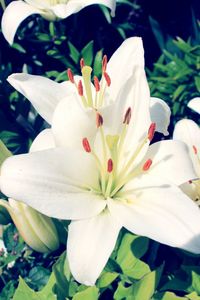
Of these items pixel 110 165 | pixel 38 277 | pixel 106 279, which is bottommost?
pixel 38 277

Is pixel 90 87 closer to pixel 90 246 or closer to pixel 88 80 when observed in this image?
pixel 88 80

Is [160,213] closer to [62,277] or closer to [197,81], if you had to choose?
[62,277]

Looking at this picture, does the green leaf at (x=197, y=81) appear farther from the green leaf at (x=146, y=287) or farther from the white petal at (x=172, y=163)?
the green leaf at (x=146, y=287)

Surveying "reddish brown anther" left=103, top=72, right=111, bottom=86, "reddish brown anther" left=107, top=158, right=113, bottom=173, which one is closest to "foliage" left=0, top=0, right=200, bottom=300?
"reddish brown anther" left=107, top=158, right=113, bottom=173

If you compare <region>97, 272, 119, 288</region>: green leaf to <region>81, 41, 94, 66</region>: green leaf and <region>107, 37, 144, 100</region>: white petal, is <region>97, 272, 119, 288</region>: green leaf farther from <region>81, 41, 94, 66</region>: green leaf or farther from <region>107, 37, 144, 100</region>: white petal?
<region>81, 41, 94, 66</region>: green leaf

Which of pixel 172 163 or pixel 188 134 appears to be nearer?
pixel 172 163

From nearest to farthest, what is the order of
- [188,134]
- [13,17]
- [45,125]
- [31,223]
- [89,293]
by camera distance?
[89,293] → [31,223] → [188,134] → [13,17] → [45,125]

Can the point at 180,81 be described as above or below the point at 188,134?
below

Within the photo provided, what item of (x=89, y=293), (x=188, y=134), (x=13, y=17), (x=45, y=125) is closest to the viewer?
(x=89, y=293)

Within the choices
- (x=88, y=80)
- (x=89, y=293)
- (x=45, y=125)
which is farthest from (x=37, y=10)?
(x=89, y=293)
